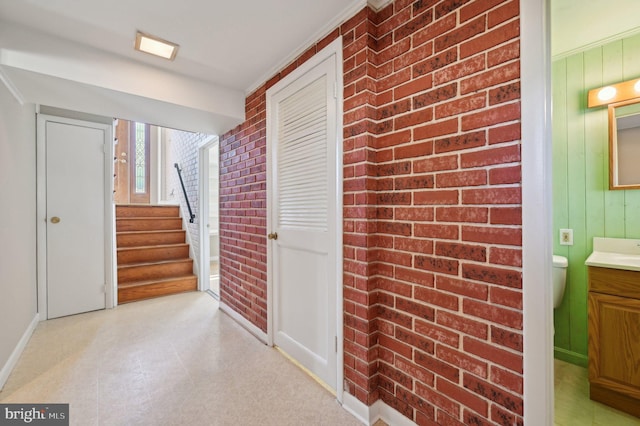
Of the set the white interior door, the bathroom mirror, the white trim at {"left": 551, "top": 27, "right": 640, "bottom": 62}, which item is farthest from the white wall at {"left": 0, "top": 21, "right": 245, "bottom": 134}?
the bathroom mirror

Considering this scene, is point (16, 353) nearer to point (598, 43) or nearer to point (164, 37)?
point (164, 37)

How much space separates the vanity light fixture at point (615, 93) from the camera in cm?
170

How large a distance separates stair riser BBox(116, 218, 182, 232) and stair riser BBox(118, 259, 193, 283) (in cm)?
78

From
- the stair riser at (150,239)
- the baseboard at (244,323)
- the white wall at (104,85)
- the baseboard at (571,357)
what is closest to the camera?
the white wall at (104,85)

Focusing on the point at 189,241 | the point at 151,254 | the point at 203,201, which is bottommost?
the point at 151,254

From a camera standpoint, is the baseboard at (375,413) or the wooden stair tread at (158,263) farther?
the wooden stair tread at (158,263)

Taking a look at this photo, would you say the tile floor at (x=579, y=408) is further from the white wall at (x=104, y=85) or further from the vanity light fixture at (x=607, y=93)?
the white wall at (x=104, y=85)

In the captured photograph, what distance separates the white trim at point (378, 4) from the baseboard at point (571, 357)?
8.38 feet

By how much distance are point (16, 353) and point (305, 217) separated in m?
2.36

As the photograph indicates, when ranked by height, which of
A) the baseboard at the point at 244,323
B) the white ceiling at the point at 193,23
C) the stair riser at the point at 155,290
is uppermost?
the white ceiling at the point at 193,23

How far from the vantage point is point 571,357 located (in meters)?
1.93

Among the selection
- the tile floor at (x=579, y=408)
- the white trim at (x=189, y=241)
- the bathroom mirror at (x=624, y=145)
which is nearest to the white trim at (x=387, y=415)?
the tile floor at (x=579, y=408)

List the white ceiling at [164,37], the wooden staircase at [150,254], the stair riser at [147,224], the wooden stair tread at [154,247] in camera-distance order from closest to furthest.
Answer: the white ceiling at [164,37] → the wooden staircase at [150,254] → the wooden stair tread at [154,247] → the stair riser at [147,224]
